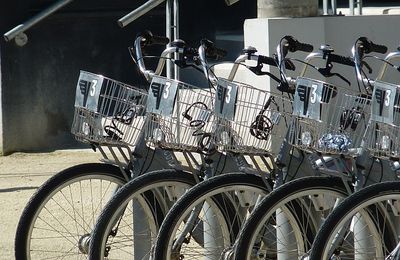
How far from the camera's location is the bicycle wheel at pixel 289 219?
5.25 meters

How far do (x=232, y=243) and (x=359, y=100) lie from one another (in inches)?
37.7

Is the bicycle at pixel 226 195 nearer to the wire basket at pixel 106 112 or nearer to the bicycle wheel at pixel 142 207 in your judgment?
the bicycle wheel at pixel 142 207

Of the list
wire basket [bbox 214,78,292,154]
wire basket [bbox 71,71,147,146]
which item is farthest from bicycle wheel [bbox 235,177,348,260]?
wire basket [bbox 71,71,147,146]

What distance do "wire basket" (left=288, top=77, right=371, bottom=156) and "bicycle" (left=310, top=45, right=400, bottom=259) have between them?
132 mm

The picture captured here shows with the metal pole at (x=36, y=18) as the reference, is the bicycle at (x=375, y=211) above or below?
below

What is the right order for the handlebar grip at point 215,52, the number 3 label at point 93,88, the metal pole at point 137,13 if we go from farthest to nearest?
1. the metal pole at point 137,13
2. the handlebar grip at point 215,52
3. the number 3 label at point 93,88

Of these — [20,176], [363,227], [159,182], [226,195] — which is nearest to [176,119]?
[159,182]

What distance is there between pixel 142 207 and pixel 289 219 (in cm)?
76

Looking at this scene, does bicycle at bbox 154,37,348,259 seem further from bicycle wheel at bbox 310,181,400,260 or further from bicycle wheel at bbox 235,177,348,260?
bicycle wheel at bbox 310,181,400,260

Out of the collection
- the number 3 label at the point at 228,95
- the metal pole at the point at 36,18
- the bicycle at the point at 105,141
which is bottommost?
the bicycle at the point at 105,141

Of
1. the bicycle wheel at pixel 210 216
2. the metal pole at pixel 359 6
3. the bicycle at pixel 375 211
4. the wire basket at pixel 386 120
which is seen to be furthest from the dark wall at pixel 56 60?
the wire basket at pixel 386 120

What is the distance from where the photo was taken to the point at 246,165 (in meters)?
5.69

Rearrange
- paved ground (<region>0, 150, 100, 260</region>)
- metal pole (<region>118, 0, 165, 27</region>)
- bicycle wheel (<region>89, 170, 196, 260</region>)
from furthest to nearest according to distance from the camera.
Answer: metal pole (<region>118, 0, 165, 27</region>)
paved ground (<region>0, 150, 100, 260</region>)
bicycle wheel (<region>89, 170, 196, 260</region>)

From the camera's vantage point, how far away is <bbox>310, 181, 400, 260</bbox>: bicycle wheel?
499 centimetres
